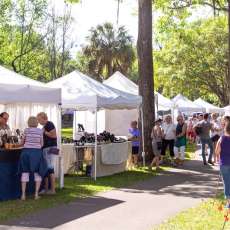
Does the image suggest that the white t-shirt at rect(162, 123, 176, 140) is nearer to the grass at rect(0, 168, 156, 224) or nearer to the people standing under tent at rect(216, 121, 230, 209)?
the grass at rect(0, 168, 156, 224)

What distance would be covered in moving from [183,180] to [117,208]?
479 centimetres

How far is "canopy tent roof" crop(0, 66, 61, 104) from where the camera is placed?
10758 mm

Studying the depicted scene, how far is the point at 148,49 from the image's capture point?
1891 centimetres

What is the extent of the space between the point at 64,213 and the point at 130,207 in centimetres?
137

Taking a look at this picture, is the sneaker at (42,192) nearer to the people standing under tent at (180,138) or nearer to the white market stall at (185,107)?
the people standing under tent at (180,138)

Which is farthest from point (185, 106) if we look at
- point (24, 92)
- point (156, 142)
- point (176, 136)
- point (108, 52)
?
point (24, 92)

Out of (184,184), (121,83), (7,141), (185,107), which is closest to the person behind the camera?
(7,141)

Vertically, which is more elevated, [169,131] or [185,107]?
[185,107]

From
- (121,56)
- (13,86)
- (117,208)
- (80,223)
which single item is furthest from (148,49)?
(121,56)

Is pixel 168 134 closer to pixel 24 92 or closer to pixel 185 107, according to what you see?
pixel 24 92

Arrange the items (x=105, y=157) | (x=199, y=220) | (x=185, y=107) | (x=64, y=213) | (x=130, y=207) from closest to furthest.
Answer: (x=199, y=220), (x=64, y=213), (x=130, y=207), (x=105, y=157), (x=185, y=107)

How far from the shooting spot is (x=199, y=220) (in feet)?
28.3

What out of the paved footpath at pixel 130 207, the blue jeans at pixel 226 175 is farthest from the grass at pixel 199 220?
the blue jeans at pixel 226 175

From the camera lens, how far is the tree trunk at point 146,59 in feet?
61.1
